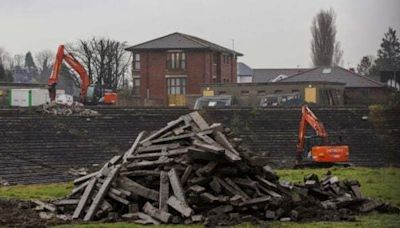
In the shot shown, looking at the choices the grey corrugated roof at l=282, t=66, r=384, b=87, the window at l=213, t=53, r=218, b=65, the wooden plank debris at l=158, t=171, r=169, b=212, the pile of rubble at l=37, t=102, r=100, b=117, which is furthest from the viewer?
the window at l=213, t=53, r=218, b=65

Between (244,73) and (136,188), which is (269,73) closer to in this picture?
(244,73)

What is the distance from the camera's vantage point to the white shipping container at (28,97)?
5566 cm

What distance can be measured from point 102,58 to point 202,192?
70350 millimetres

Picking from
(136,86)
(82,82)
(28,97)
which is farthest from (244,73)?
(82,82)

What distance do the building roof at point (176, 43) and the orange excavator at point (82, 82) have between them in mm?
19526

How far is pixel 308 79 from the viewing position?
75500mm

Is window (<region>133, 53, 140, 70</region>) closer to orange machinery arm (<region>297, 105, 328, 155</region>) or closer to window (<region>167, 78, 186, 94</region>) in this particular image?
window (<region>167, 78, 186, 94</region>)

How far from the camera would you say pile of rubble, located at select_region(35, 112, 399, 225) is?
1489cm

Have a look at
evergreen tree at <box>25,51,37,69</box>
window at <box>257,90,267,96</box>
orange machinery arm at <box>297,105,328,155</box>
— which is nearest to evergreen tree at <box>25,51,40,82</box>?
evergreen tree at <box>25,51,37,69</box>

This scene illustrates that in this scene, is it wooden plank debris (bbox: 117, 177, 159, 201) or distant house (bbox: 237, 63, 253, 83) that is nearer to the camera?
wooden plank debris (bbox: 117, 177, 159, 201)

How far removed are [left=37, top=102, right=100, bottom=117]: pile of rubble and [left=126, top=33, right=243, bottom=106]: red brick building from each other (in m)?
31.4

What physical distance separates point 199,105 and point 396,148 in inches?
805

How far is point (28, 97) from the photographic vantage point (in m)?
55.9

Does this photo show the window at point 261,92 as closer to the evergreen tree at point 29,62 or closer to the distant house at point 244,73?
the distant house at point 244,73
